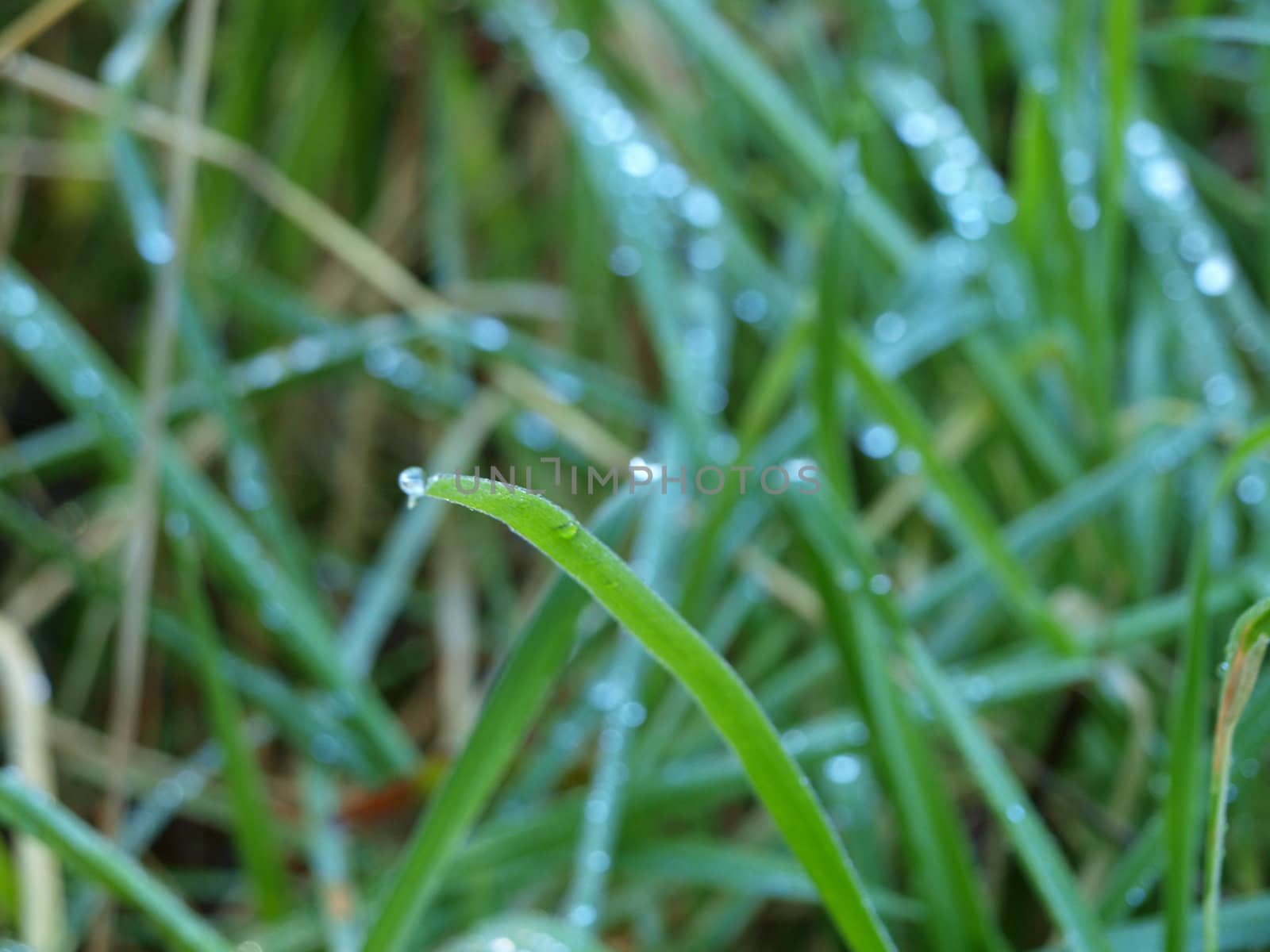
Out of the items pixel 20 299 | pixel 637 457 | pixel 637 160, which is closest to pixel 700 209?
pixel 637 160

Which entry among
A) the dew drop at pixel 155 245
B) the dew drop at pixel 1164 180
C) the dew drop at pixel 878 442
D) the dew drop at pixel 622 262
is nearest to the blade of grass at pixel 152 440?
the dew drop at pixel 155 245

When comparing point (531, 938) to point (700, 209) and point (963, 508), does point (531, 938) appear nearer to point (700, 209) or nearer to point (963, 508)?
point (963, 508)

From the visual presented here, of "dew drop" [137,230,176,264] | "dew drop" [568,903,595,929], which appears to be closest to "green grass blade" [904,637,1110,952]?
"dew drop" [568,903,595,929]

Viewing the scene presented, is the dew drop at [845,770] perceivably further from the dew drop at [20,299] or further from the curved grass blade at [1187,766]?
the dew drop at [20,299]

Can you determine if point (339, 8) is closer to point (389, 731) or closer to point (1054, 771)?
point (389, 731)

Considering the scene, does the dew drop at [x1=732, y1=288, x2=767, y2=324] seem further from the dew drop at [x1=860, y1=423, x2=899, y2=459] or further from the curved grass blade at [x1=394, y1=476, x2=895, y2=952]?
the curved grass blade at [x1=394, y1=476, x2=895, y2=952]

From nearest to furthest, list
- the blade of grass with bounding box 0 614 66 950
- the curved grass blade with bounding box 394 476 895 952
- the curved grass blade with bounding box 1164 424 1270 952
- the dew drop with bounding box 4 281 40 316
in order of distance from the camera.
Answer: the curved grass blade with bounding box 394 476 895 952, the curved grass blade with bounding box 1164 424 1270 952, the blade of grass with bounding box 0 614 66 950, the dew drop with bounding box 4 281 40 316

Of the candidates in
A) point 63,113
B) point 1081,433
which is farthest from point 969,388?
point 63,113
